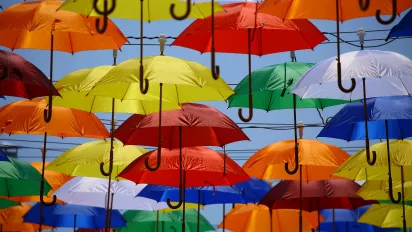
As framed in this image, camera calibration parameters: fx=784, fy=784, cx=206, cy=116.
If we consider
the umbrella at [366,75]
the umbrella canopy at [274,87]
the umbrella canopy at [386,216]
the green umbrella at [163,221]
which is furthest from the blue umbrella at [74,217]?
the umbrella at [366,75]

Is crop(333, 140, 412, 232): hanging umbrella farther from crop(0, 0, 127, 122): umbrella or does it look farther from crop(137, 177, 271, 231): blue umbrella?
crop(0, 0, 127, 122): umbrella

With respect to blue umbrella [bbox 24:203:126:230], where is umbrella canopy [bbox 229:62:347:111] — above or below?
above

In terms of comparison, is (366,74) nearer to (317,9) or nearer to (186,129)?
(317,9)

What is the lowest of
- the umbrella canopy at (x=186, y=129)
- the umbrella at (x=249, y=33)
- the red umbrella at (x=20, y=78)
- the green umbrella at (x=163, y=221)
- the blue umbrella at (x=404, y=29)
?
the green umbrella at (x=163, y=221)

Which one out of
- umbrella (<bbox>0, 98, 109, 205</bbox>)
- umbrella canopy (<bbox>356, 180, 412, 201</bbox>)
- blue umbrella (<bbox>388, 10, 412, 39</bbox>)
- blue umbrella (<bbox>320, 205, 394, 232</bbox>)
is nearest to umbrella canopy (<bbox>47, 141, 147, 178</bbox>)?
umbrella (<bbox>0, 98, 109, 205</bbox>)

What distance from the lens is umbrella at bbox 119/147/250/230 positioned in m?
8.60

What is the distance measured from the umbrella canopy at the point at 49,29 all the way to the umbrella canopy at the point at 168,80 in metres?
0.61

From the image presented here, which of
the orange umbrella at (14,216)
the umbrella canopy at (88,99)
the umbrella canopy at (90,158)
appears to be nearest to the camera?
the umbrella canopy at (88,99)

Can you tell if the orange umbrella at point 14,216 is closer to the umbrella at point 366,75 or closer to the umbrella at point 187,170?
the umbrella at point 187,170

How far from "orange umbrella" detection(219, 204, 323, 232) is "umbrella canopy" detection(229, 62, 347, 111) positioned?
1.98m

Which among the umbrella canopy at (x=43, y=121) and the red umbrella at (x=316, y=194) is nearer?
the umbrella canopy at (x=43, y=121)

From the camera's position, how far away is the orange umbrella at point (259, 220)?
11273mm

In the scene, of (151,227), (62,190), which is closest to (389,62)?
(62,190)

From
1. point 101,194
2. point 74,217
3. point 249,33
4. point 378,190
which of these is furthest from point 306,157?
point 74,217
